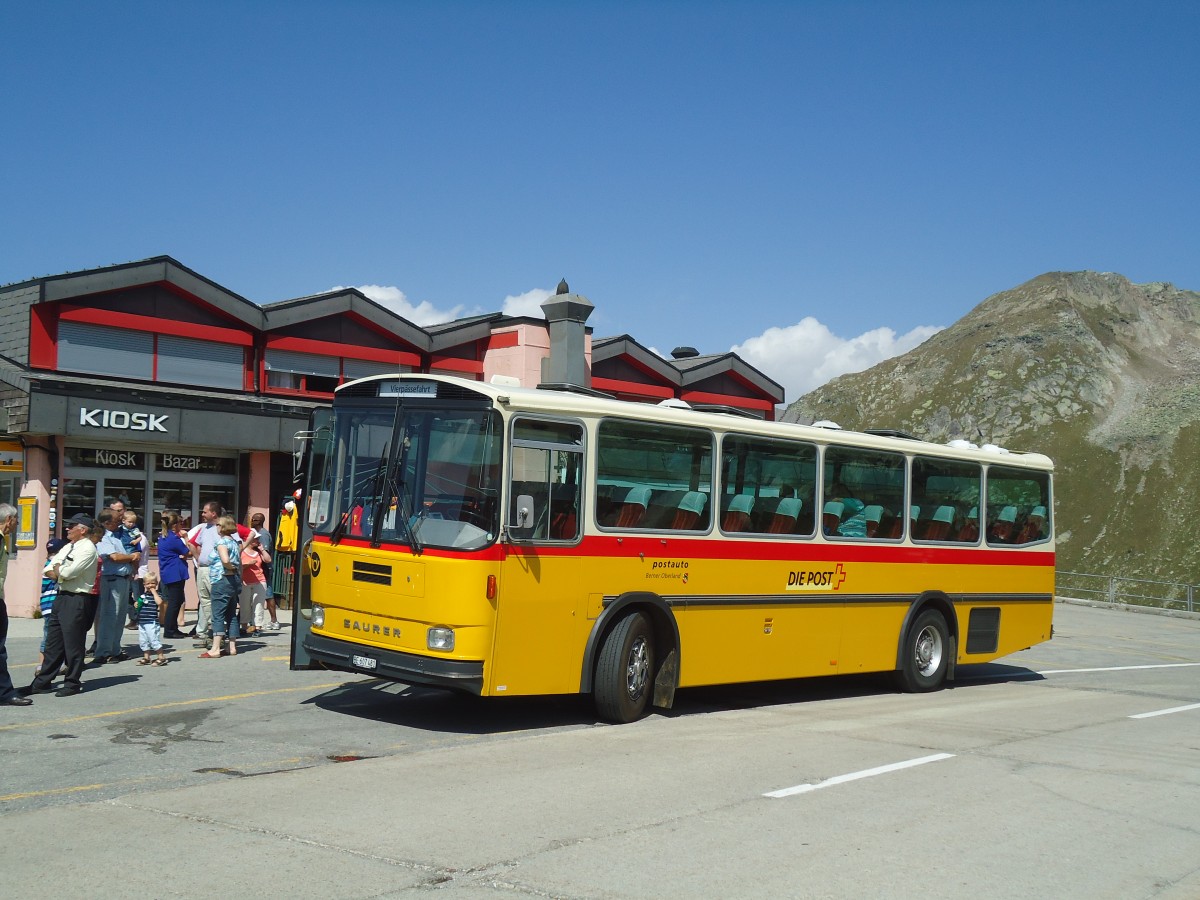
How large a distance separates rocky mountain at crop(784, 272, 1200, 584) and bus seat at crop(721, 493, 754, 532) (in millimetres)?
72815

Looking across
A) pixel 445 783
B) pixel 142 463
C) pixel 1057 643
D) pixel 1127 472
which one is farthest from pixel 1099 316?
pixel 445 783

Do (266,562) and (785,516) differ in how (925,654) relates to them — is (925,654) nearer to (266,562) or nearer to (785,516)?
(785,516)

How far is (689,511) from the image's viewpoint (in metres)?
11.6

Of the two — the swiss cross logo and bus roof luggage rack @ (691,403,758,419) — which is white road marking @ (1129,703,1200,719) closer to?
the swiss cross logo

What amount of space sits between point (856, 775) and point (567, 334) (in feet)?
56.6

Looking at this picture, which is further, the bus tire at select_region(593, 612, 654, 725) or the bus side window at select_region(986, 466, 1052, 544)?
the bus side window at select_region(986, 466, 1052, 544)

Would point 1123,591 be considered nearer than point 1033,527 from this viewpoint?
No

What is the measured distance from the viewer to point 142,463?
20859 millimetres

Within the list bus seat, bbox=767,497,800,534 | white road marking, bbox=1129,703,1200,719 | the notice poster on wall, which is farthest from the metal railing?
the notice poster on wall

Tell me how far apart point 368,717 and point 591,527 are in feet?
8.95

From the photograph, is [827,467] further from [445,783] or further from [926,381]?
[926,381]

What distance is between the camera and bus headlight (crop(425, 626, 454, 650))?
975 cm

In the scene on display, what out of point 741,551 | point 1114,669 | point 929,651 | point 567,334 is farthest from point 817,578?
point 567,334

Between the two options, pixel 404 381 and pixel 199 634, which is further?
pixel 199 634
